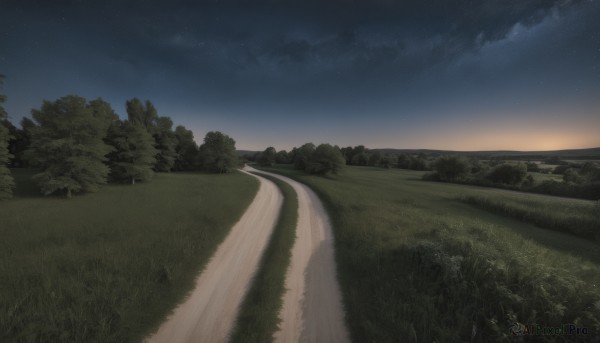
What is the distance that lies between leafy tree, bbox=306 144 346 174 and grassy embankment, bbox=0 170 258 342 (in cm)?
3210

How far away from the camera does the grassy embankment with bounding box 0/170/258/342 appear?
549 cm

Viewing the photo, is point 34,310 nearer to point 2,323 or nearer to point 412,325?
point 2,323

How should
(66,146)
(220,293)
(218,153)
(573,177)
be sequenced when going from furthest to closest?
(218,153)
(573,177)
(66,146)
(220,293)

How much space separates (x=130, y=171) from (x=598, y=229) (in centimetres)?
4866

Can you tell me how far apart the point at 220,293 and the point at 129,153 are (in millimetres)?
33067

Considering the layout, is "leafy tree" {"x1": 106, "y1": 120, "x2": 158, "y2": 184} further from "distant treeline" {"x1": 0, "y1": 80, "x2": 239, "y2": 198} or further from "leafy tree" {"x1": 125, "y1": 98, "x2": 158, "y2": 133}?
"leafy tree" {"x1": 125, "y1": 98, "x2": 158, "y2": 133}

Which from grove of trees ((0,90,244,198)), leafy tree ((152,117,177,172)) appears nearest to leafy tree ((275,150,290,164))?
leafy tree ((152,117,177,172))

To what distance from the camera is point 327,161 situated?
46375 millimetres

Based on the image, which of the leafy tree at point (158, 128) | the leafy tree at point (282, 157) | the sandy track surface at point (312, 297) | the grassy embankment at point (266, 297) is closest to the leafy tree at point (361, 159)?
the leafy tree at point (282, 157)

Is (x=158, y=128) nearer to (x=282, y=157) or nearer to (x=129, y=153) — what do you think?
(x=129, y=153)

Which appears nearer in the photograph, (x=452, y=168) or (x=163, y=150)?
(x=163, y=150)

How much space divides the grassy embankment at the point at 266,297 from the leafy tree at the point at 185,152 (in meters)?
48.5

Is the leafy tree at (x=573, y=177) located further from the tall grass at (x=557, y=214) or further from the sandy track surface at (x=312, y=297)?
the sandy track surface at (x=312, y=297)

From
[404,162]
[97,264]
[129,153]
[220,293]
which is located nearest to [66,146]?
[129,153]
